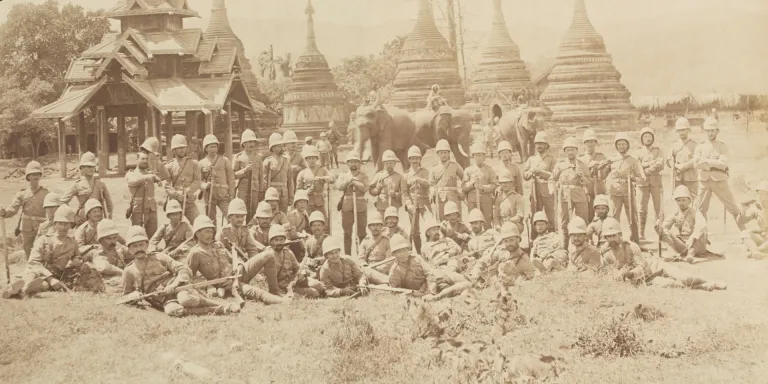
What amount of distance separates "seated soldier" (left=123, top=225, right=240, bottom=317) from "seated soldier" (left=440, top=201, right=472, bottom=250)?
11.6ft

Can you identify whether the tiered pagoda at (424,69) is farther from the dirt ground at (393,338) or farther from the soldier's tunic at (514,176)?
the dirt ground at (393,338)

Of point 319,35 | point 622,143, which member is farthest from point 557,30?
point 622,143

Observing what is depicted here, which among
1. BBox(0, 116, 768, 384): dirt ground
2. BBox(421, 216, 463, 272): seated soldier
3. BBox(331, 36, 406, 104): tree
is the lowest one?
BBox(0, 116, 768, 384): dirt ground

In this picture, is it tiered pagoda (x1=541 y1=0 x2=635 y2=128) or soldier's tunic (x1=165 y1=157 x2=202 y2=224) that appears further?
tiered pagoda (x1=541 y1=0 x2=635 y2=128)

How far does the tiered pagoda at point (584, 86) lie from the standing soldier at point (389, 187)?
18.2m

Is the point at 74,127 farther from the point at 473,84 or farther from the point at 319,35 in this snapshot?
the point at 319,35

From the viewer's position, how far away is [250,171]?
1318 cm

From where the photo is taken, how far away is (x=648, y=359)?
7375mm

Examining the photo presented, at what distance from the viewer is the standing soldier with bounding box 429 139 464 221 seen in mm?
13125

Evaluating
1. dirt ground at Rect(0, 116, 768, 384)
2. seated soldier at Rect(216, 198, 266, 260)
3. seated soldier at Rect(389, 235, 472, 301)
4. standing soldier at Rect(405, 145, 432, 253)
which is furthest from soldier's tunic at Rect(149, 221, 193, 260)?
standing soldier at Rect(405, 145, 432, 253)

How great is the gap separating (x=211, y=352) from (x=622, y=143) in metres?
7.25

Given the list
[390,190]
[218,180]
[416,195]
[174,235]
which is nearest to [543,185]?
[416,195]

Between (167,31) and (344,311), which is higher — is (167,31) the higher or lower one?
the higher one

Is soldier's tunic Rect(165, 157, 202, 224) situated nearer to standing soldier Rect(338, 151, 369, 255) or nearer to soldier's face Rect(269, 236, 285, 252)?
standing soldier Rect(338, 151, 369, 255)
